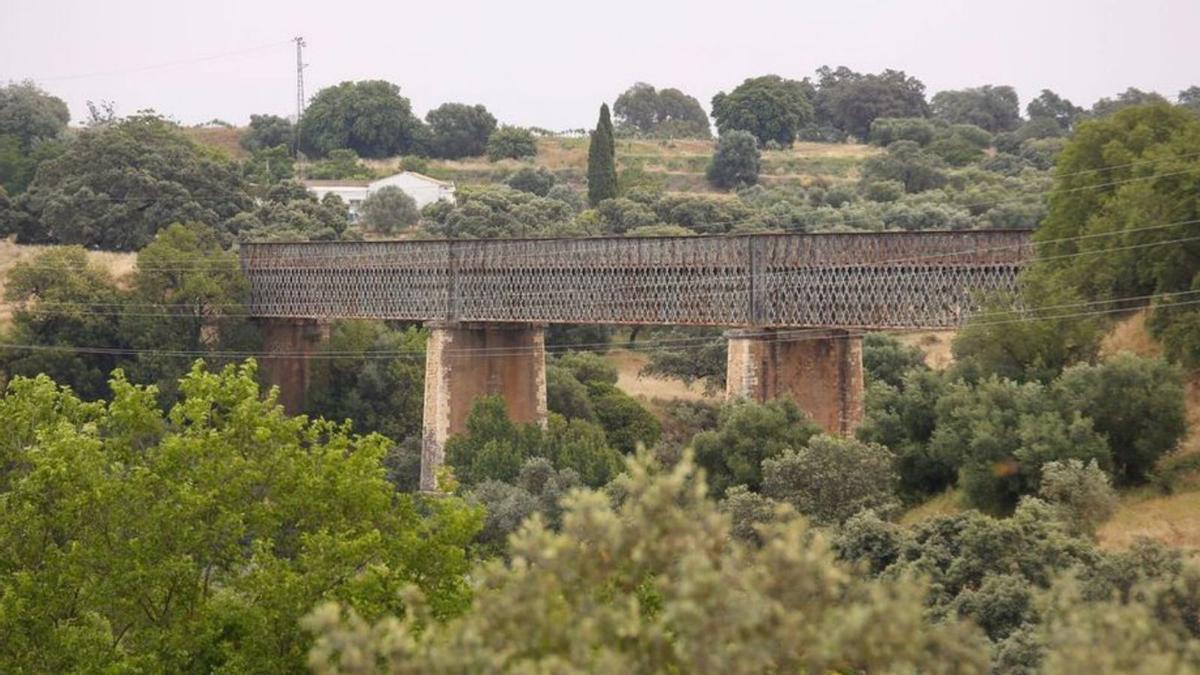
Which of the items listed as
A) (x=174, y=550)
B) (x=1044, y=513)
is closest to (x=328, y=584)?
(x=174, y=550)

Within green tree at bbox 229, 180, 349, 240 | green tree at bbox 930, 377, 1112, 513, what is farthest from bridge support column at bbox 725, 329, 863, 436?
green tree at bbox 229, 180, 349, 240

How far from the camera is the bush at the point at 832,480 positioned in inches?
1292

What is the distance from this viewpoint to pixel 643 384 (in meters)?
67.7

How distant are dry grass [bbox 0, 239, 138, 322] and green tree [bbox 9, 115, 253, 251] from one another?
4.03 ft

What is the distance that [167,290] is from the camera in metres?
58.6

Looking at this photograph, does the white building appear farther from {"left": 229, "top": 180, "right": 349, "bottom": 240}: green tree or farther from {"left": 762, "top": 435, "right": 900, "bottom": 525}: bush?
{"left": 762, "top": 435, "right": 900, "bottom": 525}: bush

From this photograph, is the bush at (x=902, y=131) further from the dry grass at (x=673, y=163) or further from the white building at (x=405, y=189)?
the white building at (x=405, y=189)

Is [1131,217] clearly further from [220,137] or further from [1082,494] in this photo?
[220,137]

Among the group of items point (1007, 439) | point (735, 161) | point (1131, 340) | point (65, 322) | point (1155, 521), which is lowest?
point (1155, 521)

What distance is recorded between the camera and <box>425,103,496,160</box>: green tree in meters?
119

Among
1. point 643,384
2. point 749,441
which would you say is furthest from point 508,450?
point 643,384

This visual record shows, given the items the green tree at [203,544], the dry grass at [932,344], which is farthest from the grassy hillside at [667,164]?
the green tree at [203,544]

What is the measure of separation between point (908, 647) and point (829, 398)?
33110 mm

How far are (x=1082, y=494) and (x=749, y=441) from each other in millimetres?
9483
